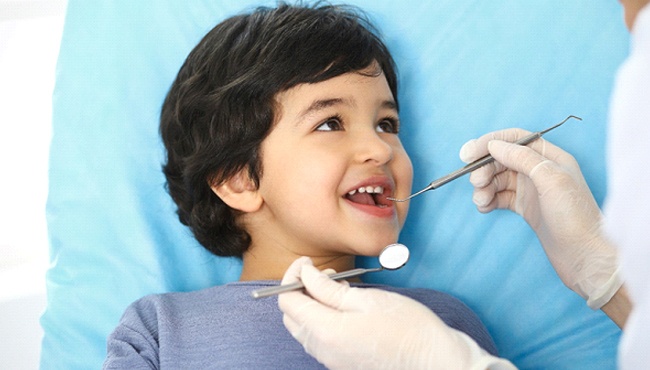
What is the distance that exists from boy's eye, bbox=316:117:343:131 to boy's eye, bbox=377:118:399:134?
A: 13 centimetres

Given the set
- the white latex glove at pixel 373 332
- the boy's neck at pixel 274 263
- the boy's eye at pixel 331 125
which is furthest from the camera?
the boy's neck at pixel 274 263

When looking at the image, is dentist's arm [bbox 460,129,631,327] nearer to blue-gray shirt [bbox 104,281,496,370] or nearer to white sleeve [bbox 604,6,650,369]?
blue-gray shirt [bbox 104,281,496,370]

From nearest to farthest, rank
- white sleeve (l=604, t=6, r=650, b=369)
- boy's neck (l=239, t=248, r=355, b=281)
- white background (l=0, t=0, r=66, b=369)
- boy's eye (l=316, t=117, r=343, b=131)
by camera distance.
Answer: white sleeve (l=604, t=6, r=650, b=369), boy's eye (l=316, t=117, r=343, b=131), boy's neck (l=239, t=248, r=355, b=281), white background (l=0, t=0, r=66, b=369)

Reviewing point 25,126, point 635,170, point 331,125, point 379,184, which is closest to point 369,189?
point 379,184

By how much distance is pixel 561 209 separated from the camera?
131 centimetres

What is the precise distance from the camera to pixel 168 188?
1679 mm

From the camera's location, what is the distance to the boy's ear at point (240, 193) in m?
1.48

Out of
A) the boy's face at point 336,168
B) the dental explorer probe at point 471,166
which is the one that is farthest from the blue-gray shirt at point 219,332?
the dental explorer probe at point 471,166

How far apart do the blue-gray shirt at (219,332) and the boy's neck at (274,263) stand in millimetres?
92

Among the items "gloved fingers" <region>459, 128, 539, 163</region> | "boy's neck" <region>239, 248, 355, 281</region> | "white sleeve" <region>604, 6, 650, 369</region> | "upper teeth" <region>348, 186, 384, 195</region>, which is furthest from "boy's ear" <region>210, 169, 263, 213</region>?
"white sleeve" <region>604, 6, 650, 369</region>

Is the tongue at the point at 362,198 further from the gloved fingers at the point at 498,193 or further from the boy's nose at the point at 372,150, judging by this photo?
the gloved fingers at the point at 498,193

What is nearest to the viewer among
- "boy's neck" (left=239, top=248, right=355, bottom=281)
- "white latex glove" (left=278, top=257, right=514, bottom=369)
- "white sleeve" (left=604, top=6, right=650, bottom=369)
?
"white sleeve" (left=604, top=6, right=650, bottom=369)

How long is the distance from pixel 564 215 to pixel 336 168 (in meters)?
0.44

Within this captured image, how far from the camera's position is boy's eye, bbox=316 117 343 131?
1.39m
